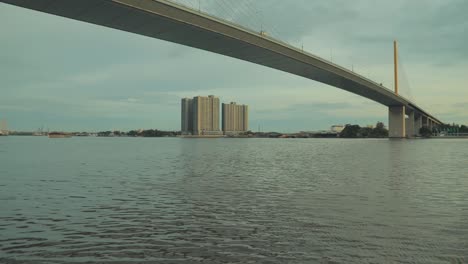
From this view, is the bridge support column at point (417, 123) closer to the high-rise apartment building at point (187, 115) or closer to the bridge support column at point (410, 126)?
the bridge support column at point (410, 126)

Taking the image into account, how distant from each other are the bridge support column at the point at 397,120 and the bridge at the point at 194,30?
3008 cm

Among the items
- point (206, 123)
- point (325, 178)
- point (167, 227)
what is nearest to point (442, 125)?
point (206, 123)

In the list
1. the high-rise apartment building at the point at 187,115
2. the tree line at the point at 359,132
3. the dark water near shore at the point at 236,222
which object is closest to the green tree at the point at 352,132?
the tree line at the point at 359,132

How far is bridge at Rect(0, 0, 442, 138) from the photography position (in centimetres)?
2431

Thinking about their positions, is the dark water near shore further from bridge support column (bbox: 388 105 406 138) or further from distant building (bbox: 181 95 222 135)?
distant building (bbox: 181 95 222 135)

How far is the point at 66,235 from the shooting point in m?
6.87

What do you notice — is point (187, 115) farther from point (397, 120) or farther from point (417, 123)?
point (397, 120)

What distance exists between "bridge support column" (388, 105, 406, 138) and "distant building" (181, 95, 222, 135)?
331 ft

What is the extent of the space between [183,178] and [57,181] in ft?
15.1

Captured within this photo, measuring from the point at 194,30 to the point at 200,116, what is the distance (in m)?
145

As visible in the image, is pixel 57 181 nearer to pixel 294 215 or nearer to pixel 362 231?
pixel 294 215

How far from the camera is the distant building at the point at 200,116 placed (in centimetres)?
17470

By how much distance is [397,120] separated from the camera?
80.6m

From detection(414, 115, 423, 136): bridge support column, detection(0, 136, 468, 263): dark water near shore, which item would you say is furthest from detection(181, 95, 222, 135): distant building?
detection(0, 136, 468, 263): dark water near shore
